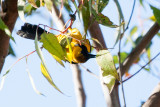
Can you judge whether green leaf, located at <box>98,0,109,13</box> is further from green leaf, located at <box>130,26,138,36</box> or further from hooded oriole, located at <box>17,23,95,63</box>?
green leaf, located at <box>130,26,138,36</box>

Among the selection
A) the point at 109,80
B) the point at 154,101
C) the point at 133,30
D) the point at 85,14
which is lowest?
the point at 133,30

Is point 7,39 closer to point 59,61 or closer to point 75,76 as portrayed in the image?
point 59,61

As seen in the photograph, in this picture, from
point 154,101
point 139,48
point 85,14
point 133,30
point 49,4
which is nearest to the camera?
point 49,4

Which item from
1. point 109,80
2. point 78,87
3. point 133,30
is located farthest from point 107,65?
point 133,30

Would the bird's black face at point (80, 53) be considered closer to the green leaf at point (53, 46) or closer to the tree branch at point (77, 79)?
the green leaf at point (53, 46)

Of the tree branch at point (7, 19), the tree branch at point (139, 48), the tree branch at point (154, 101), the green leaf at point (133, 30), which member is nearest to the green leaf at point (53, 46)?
the tree branch at point (7, 19)

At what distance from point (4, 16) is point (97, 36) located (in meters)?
0.32

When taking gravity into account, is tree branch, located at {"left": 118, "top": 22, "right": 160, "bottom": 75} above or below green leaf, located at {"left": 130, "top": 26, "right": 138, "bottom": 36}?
above

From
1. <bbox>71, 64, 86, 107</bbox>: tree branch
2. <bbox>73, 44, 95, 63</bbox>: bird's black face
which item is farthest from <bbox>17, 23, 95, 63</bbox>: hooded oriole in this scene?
<bbox>71, 64, 86, 107</bbox>: tree branch

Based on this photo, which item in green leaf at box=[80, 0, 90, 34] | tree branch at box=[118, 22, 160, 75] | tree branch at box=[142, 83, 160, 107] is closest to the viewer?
green leaf at box=[80, 0, 90, 34]

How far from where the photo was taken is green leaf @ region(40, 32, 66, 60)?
1.97 feet

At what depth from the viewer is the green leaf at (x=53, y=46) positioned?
0.60 meters

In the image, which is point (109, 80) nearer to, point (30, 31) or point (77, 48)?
point (77, 48)

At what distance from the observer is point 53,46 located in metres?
0.60
